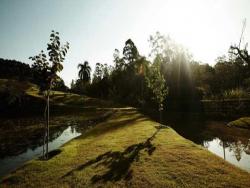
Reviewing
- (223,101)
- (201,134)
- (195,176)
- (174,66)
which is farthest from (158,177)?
(174,66)

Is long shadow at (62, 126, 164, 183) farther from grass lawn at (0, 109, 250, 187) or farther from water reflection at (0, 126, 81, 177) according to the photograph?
water reflection at (0, 126, 81, 177)

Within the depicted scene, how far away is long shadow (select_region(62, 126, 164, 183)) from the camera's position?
1166cm

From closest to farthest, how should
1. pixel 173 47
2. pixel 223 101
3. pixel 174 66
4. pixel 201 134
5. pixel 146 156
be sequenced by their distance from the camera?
pixel 146 156, pixel 201 134, pixel 223 101, pixel 174 66, pixel 173 47

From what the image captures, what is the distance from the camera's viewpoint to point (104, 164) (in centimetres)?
1363

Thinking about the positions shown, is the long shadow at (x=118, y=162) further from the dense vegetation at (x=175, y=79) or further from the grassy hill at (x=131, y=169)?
the dense vegetation at (x=175, y=79)

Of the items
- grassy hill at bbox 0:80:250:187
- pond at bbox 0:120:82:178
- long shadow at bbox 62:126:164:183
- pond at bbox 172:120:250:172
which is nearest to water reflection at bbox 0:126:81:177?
pond at bbox 0:120:82:178

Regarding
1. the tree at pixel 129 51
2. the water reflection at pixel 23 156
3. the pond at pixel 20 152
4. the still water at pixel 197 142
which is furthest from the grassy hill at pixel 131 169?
the tree at pixel 129 51

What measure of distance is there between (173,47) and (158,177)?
6889cm

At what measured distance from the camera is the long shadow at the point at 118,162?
1166cm

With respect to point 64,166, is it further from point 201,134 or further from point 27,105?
point 27,105

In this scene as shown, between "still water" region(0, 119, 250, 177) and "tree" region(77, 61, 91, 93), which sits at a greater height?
"tree" region(77, 61, 91, 93)

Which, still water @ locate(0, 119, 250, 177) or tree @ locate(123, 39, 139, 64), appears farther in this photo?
tree @ locate(123, 39, 139, 64)

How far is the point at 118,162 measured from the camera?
13930mm

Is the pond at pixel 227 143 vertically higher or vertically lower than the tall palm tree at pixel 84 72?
lower
